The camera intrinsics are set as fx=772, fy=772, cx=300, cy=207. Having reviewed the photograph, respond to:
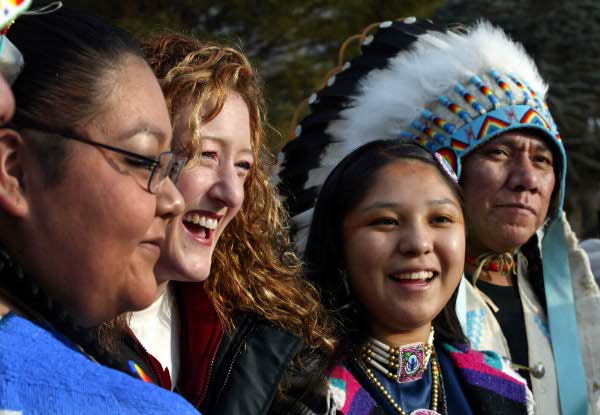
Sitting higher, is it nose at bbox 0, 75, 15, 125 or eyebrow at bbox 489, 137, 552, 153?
nose at bbox 0, 75, 15, 125

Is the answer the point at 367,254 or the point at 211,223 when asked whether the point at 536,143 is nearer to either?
the point at 367,254

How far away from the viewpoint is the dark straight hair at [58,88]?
1.16 m

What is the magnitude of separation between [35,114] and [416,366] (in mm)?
1431

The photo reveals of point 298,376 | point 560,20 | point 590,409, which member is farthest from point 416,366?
point 560,20

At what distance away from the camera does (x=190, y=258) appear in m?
2.06

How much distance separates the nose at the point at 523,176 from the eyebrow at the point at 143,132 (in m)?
1.95

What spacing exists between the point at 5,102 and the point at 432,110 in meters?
2.13

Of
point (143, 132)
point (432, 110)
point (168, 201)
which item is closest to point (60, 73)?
point (143, 132)

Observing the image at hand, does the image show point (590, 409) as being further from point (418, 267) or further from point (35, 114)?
point (35, 114)

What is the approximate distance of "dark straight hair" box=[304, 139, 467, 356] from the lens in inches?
92.1

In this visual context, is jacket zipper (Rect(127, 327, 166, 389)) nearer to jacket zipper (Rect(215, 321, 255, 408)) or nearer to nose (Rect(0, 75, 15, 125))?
jacket zipper (Rect(215, 321, 255, 408))

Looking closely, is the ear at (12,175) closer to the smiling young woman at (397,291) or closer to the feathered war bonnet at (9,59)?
the feathered war bonnet at (9,59)

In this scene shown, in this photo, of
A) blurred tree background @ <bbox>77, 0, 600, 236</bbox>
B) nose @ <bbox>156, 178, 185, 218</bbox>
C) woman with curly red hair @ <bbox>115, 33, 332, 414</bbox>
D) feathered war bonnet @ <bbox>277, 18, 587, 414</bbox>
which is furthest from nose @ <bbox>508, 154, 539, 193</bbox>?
blurred tree background @ <bbox>77, 0, 600, 236</bbox>

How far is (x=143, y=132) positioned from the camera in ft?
4.31
